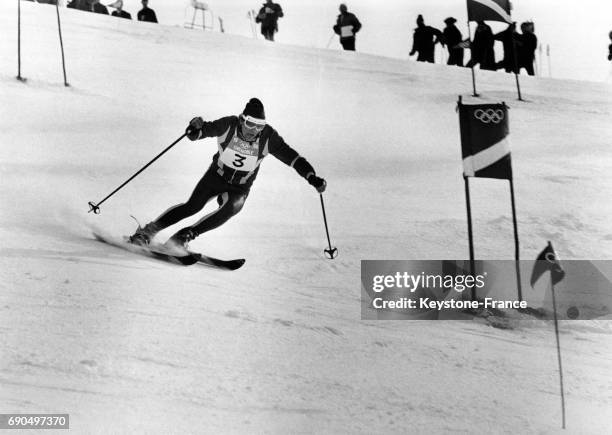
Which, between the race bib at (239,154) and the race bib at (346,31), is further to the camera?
the race bib at (346,31)

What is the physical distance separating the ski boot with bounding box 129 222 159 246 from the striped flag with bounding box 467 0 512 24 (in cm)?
400

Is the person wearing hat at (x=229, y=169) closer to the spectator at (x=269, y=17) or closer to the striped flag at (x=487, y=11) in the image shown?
the striped flag at (x=487, y=11)

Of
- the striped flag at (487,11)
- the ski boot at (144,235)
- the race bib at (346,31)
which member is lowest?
the ski boot at (144,235)

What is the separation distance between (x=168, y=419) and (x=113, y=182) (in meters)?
2.75

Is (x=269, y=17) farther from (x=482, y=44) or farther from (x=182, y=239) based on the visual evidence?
(x=182, y=239)

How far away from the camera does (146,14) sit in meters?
11.9

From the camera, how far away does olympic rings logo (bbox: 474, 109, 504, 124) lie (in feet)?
16.9

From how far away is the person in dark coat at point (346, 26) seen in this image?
10.7 metres

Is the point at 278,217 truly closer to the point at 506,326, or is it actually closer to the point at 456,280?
the point at 456,280

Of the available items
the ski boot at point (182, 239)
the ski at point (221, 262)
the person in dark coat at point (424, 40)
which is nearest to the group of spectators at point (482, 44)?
the person in dark coat at point (424, 40)

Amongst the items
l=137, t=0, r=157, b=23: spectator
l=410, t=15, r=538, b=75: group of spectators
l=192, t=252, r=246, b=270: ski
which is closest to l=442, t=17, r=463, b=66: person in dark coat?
l=410, t=15, r=538, b=75: group of spectators

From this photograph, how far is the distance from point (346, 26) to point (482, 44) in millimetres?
1614

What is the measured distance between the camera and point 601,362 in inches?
187

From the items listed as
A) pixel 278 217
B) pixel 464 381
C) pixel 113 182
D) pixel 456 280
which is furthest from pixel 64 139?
pixel 464 381
